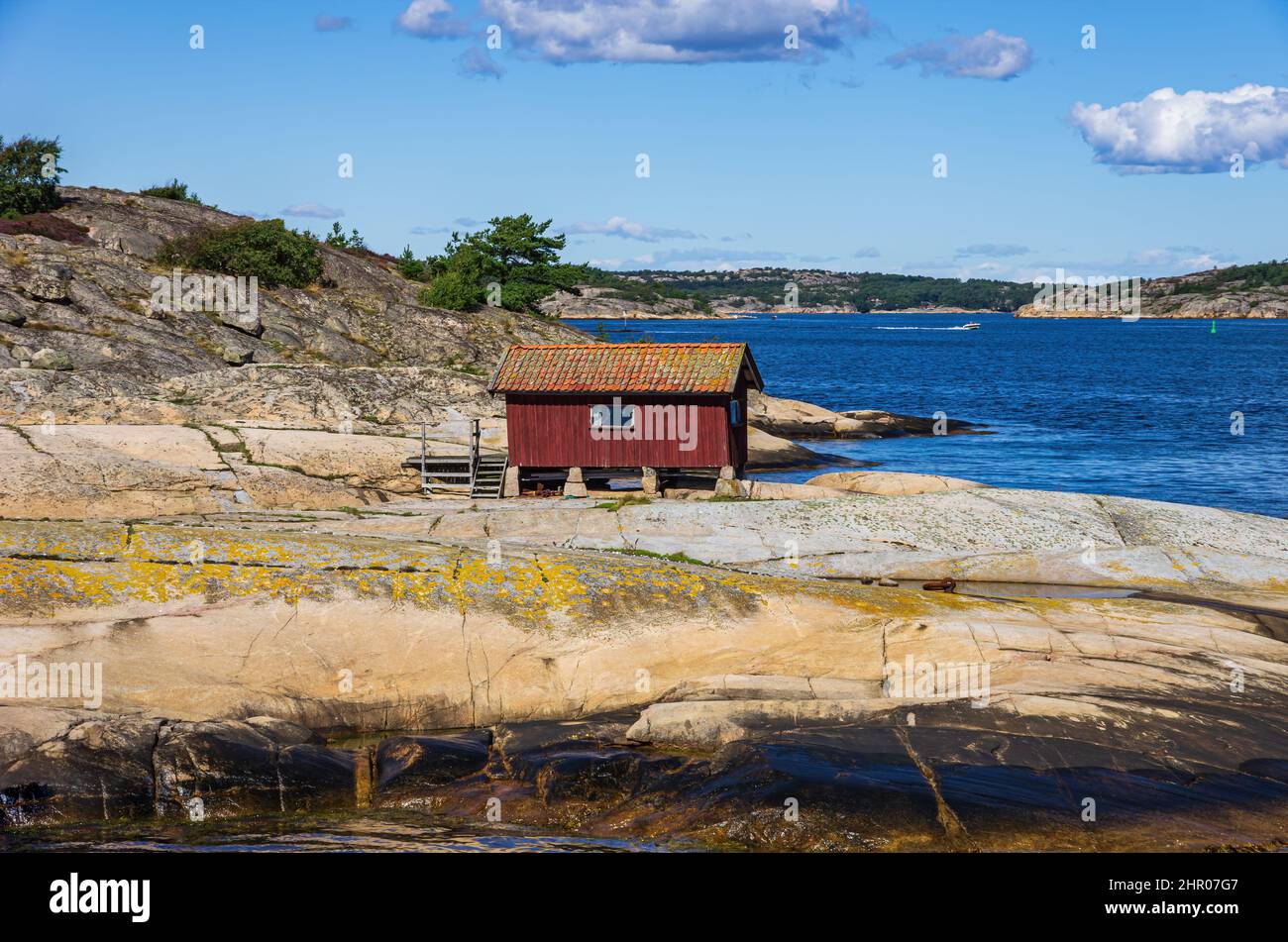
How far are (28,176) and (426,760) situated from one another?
179 feet

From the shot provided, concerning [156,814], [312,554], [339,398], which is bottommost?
[156,814]

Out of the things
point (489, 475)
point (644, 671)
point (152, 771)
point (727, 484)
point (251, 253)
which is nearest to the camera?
point (152, 771)

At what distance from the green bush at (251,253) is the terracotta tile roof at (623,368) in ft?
83.4

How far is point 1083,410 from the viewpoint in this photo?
79.0m

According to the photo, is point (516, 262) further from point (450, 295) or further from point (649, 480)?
point (649, 480)

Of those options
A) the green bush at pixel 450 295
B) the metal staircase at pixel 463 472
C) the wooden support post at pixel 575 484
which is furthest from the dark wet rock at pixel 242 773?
the green bush at pixel 450 295

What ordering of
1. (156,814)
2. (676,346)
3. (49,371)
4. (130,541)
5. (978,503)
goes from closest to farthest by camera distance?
(156,814) → (130,541) → (978,503) → (676,346) → (49,371)

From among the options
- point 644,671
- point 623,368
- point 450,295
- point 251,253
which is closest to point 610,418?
point 623,368

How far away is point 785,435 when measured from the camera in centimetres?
6138

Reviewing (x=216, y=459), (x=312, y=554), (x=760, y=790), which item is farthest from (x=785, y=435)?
(x=760, y=790)

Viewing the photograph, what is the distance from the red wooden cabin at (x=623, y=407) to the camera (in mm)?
34406

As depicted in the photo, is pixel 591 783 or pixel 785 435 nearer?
pixel 591 783
